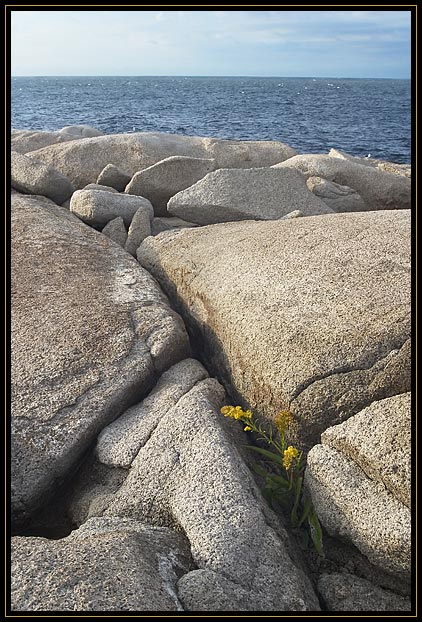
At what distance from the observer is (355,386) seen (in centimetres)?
457

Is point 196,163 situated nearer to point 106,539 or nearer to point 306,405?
point 306,405

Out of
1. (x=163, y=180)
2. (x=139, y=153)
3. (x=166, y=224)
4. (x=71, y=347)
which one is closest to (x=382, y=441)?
(x=71, y=347)

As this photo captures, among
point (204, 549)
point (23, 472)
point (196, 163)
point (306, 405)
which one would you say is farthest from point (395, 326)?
point (196, 163)

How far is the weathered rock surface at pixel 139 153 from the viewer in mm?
11078

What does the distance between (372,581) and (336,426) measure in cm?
101

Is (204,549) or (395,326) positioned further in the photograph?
(395,326)

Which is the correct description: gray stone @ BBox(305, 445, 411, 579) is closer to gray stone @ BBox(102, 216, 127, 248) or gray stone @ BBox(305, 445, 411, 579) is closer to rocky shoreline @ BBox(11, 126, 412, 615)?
rocky shoreline @ BBox(11, 126, 412, 615)

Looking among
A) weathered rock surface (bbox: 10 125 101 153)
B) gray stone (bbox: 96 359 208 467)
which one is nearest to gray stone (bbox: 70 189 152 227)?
gray stone (bbox: 96 359 208 467)

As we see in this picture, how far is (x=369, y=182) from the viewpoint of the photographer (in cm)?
1050

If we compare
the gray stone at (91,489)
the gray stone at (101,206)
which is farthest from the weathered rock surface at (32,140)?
the gray stone at (91,489)

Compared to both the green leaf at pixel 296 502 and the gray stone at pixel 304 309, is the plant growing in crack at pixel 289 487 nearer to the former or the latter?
the green leaf at pixel 296 502

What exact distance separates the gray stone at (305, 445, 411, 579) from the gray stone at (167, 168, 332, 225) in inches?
173

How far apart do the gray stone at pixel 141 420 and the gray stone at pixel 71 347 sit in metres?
0.11

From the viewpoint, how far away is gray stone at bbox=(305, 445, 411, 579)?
3.75 m
